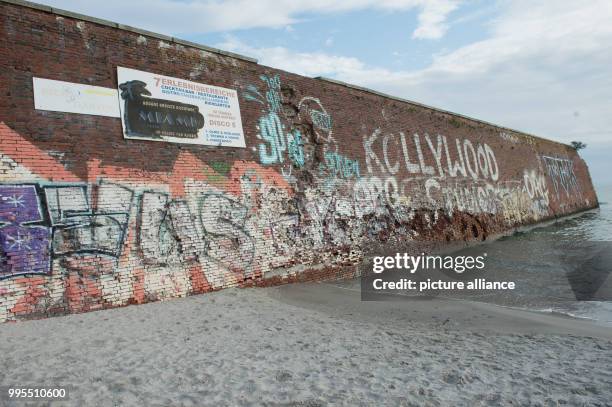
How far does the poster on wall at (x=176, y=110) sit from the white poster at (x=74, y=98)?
8.4 inches

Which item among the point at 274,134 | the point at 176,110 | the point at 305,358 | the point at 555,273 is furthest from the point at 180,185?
the point at 555,273

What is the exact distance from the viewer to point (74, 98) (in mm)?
7199

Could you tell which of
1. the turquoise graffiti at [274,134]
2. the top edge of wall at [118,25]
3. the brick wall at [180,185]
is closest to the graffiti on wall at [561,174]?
the brick wall at [180,185]

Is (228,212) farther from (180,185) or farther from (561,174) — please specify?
(561,174)

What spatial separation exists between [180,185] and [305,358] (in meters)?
4.56

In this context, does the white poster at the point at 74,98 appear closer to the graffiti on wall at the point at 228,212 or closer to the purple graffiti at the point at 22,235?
the graffiti on wall at the point at 228,212

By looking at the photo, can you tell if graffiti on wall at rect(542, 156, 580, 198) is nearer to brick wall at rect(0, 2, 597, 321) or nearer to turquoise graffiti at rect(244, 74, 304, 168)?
brick wall at rect(0, 2, 597, 321)

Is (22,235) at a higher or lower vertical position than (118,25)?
lower

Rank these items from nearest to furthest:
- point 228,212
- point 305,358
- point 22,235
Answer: point 305,358, point 22,235, point 228,212

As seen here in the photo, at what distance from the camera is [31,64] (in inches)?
269

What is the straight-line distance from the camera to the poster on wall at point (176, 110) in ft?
25.8

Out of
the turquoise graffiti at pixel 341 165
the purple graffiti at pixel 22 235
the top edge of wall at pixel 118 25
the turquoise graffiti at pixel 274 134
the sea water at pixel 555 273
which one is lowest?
the sea water at pixel 555 273

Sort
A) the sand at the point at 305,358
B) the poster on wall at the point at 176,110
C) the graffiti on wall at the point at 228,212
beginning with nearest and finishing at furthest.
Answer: the sand at the point at 305,358
the graffiti on wall at the point at 228,212
the poster on wall at the point at 176,110

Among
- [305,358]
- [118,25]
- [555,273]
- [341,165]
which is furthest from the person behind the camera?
[341,165]
